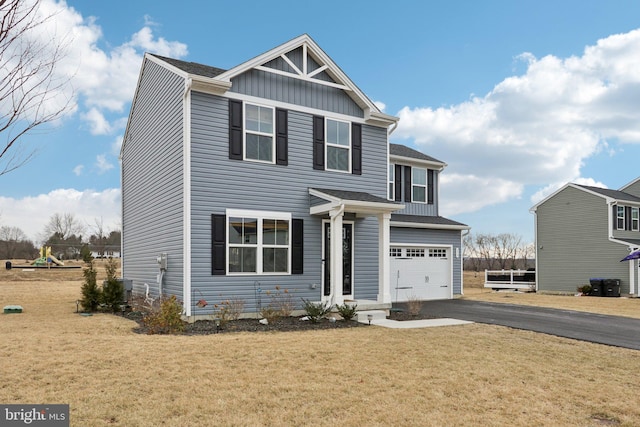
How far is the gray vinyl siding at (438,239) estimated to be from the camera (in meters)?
19.0

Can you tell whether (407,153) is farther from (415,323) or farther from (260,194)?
(415,323)

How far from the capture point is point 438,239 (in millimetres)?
20094

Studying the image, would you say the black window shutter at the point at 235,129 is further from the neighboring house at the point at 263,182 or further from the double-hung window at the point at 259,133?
the double-hung window at the point at 259,133

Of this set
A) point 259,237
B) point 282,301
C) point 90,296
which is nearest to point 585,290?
point 282,301

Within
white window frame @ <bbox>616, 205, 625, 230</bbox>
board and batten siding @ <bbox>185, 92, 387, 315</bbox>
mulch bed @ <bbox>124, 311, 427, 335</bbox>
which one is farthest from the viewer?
white window frame @ <bbox>616, 205, 625, 230</bbox>

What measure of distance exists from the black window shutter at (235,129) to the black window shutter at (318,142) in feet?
7.56

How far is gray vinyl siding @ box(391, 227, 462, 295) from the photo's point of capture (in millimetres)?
18984

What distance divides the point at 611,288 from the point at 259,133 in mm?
19570

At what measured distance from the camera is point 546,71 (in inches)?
626

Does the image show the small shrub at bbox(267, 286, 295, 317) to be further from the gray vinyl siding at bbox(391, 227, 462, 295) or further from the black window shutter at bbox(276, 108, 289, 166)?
the gray vinyl siding at bbox(391, 227, 462, 295)

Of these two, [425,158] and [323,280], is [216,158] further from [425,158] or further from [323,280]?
[425,158]

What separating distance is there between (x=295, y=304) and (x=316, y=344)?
431 cm

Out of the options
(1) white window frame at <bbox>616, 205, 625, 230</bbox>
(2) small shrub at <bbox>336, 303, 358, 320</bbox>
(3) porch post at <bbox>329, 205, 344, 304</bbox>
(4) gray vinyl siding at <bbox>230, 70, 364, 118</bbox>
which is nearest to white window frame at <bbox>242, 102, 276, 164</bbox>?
(4) gray vinyl siding at <bbox>230, 70, 364, 118</bbox>

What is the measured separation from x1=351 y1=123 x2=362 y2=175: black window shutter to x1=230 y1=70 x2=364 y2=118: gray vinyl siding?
44cm
